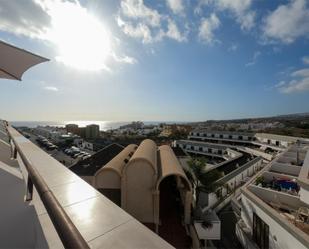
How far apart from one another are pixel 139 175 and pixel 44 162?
7.85m

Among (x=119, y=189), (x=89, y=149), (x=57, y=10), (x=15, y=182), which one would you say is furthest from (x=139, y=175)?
(x=89, y=149)

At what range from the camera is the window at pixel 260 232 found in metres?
9.50

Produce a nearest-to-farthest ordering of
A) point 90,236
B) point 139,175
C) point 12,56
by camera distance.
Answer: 1. point 90,236
2. point 12,56
3. point 139,175

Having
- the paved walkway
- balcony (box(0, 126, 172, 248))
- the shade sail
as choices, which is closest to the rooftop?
the paved walkway

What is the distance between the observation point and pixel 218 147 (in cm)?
4378

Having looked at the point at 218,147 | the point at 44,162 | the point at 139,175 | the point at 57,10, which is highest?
the point at 57,10

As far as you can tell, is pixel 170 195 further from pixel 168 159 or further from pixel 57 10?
pixel 57 10

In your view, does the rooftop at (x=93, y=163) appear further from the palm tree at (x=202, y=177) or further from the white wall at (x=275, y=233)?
the white wall at (x=275, y=233)

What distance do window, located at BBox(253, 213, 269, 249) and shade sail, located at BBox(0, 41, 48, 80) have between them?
36.5ft

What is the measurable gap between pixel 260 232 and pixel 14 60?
12.3 meters

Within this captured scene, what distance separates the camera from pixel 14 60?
3502 mm

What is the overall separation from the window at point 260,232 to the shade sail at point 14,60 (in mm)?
11137

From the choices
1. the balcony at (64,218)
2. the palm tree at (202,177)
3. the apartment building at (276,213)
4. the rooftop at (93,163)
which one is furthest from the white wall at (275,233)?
the rooftop at (93,163)

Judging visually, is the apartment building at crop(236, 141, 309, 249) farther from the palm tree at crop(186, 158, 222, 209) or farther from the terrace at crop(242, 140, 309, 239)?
the palm tree at crop(186, 158, 222, 209)
